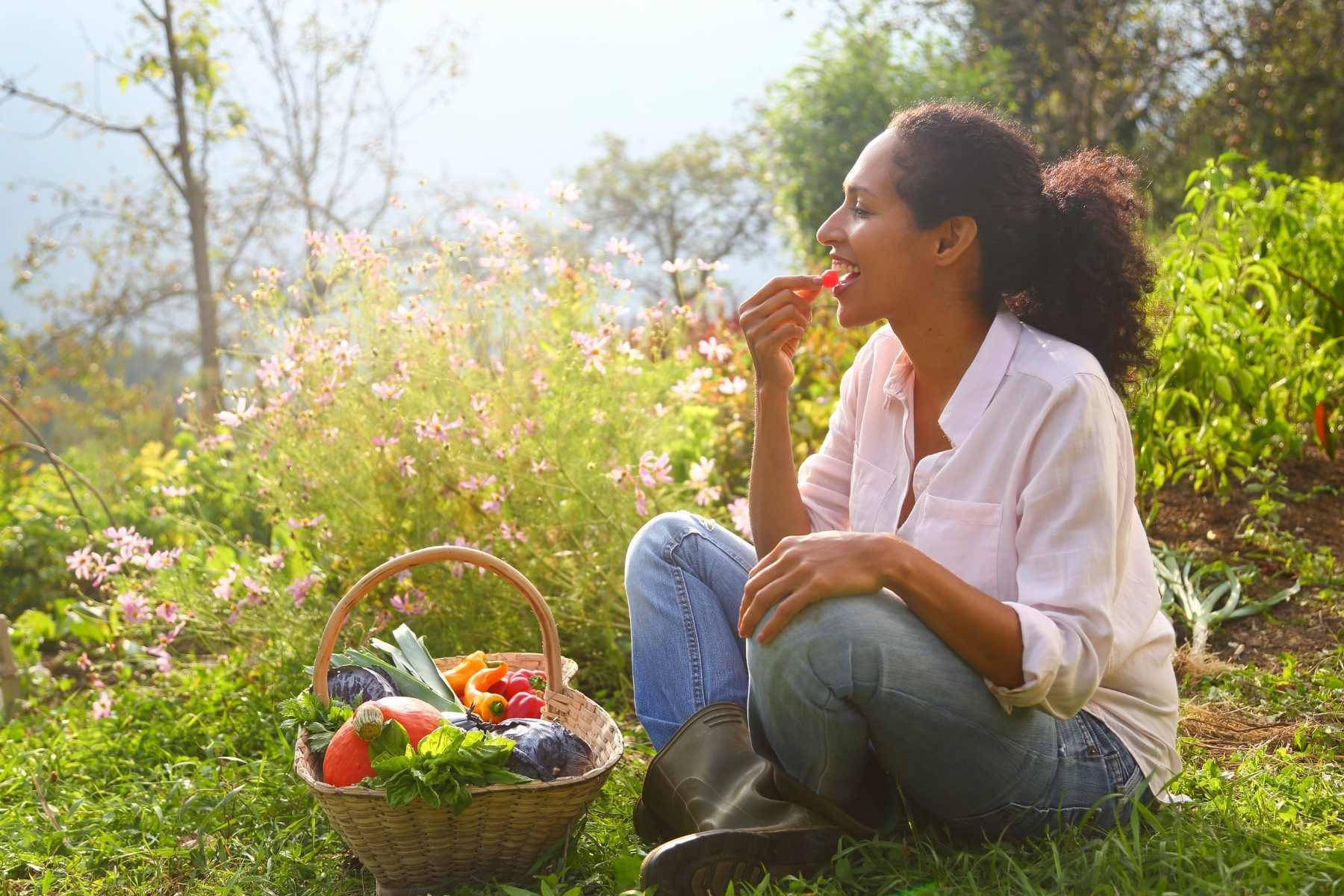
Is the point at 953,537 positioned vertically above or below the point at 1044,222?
below

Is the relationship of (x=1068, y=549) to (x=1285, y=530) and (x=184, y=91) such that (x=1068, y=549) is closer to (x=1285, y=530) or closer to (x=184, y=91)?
(x=1285, y=530)

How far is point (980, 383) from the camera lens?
1.77 metres

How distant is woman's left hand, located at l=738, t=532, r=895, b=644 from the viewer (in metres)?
1.53

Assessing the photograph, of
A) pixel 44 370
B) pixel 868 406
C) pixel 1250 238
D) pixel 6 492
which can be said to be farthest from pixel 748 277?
pixel 868 406

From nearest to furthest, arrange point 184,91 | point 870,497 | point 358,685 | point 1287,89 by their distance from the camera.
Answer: point 870,497 < point 358,685 < point 184,91 < point 1287,89

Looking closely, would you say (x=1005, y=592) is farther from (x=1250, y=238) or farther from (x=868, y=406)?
(x=1250, y=238)

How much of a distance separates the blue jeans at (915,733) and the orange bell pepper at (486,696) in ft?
2.02

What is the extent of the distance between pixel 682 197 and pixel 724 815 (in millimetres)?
13837

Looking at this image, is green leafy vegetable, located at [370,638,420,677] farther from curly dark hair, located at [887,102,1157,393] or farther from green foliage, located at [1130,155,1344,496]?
green foliage, located at [1130,155,1344,496]

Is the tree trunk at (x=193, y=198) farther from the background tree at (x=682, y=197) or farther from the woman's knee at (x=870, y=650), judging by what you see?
the background tree at (x=682, y=197)

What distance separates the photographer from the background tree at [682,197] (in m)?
14.9

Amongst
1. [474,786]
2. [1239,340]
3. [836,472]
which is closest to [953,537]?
[836,472]

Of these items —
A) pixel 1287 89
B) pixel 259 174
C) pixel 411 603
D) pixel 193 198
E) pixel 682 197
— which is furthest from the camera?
pixel 682 197

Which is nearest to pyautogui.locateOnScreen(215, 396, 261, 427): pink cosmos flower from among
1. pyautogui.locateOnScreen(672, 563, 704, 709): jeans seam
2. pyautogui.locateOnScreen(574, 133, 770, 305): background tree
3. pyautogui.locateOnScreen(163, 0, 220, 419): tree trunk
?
pyautogui.locateOnScreen(672, 563, 704, 709): jeans seam
